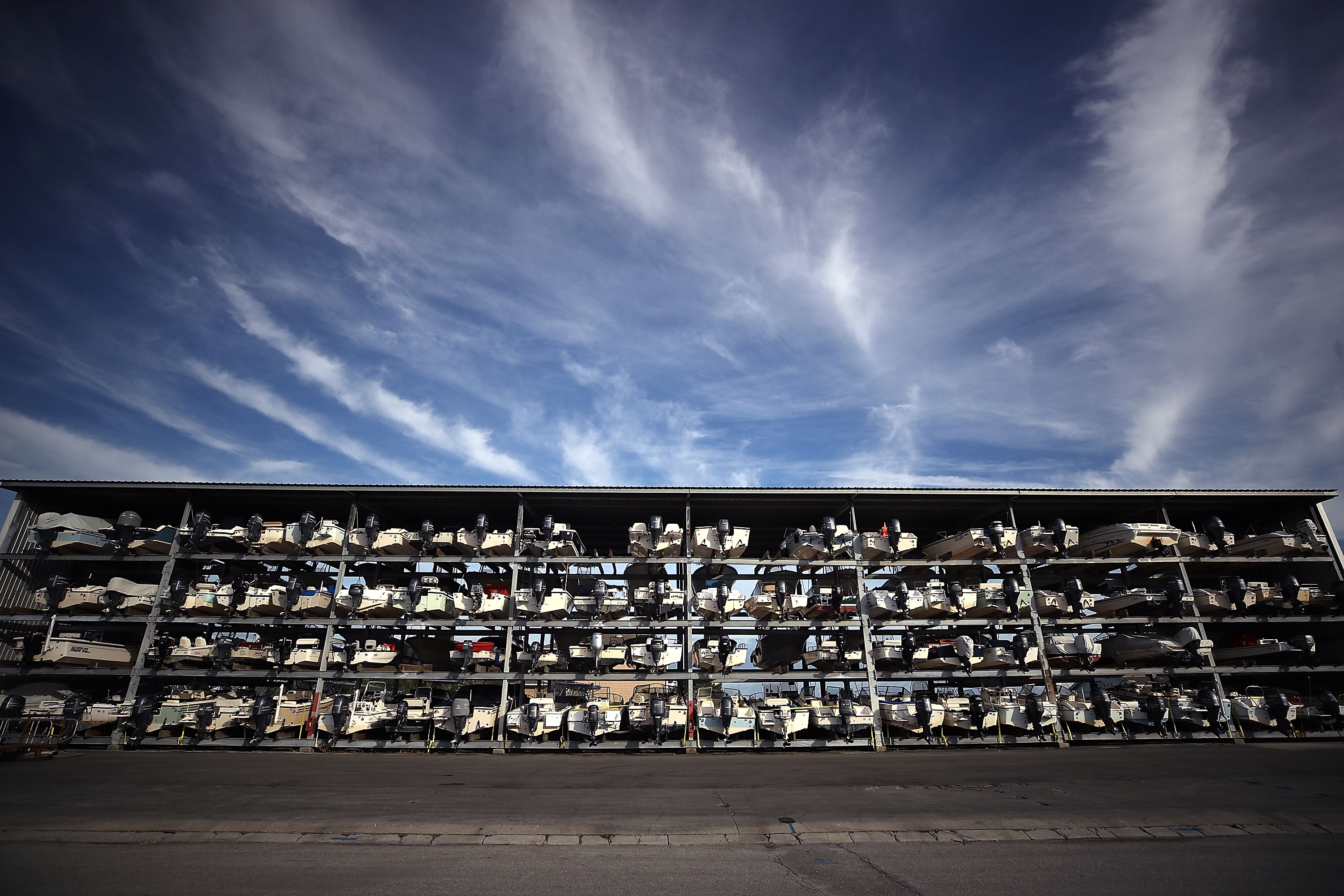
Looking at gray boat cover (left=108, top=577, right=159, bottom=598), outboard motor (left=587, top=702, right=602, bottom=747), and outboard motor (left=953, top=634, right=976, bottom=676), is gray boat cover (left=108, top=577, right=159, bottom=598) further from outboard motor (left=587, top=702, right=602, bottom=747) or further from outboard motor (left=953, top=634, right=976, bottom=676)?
outboard motor (left=953, top=634, right=976, bottom=676)

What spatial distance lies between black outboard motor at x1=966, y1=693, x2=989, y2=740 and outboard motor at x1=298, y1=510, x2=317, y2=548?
2397 cm

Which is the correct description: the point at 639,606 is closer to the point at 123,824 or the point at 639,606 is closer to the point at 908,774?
the point at 908,774

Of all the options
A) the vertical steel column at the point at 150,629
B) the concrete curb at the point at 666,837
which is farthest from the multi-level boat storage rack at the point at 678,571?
the concrete curb at the point at 666,837

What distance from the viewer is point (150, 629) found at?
20.9 meters

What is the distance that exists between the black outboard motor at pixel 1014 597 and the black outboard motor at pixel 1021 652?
89cm

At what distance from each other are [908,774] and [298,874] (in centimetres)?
1177

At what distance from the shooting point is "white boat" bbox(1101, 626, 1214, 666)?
2139cm

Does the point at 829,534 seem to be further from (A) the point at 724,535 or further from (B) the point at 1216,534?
(B) the point at 1216,534

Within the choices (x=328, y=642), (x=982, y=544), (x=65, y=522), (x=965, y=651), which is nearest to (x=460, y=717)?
(x=328, y=642)

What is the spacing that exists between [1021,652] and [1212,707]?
22.4 feet

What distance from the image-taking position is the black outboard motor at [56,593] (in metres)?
20.9

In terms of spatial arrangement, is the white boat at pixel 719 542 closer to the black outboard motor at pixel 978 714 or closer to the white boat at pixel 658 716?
the white boat at pixel 658 716

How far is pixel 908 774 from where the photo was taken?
1314 cm

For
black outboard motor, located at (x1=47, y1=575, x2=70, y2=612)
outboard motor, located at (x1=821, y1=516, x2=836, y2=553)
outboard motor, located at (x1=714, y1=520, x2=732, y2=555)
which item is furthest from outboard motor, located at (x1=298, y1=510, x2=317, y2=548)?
outboard motor, located at (x1=821, y1=516, x2=836, y2=553)
